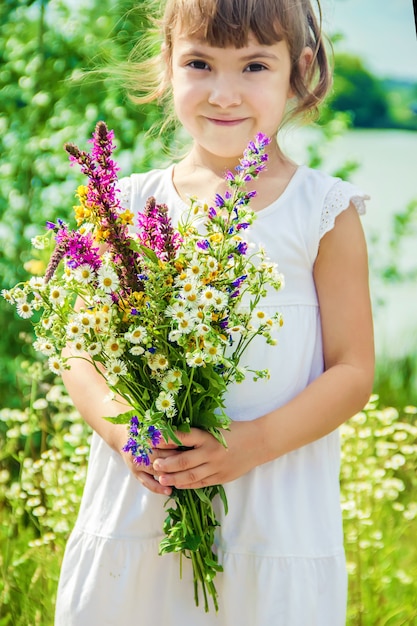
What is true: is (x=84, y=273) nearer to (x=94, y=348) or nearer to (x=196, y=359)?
(x=94, y=348)

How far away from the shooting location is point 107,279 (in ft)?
5.20

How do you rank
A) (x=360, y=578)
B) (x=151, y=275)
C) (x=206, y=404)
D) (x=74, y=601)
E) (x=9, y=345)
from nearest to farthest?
(x=151, y=275), (x=206, y=404), (x=74, y=601), (x=360, y=578), (x=9, y=345)

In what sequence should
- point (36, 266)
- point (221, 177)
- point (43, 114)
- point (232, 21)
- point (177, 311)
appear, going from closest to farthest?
1. point (177, 311)
2. point (232, 21)
3. point (221, 177)
4. point (36, 266)
5. point (43, 114)

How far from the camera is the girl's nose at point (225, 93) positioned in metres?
1.93

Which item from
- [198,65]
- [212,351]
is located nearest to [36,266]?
[198,65]

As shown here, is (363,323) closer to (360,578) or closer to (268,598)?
(268,598)

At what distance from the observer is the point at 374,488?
3.30 meters

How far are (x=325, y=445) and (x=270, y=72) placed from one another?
2.63 ft

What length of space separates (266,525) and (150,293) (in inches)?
24.6

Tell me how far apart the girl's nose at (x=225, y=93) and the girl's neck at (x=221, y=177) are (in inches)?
7.3

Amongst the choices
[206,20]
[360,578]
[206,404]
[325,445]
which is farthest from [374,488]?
[206,20]

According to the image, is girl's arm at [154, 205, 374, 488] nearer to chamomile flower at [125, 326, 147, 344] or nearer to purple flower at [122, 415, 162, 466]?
purple flower at [122, 415, 162, 466]

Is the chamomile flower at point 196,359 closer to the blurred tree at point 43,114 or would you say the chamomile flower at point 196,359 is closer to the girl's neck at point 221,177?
the girl's neck at point 221,177

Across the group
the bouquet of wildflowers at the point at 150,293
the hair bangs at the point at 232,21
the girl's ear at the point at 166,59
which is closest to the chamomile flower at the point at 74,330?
the bouquet of wildflowers at the point at 150,293
